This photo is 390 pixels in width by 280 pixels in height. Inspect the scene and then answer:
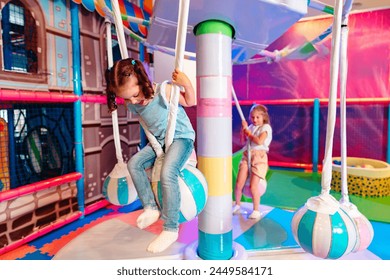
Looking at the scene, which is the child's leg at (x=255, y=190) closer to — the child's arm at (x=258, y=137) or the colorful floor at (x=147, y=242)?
the colorful floor at (x=147, y=242)

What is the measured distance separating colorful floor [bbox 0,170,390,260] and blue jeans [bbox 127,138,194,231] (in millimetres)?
499

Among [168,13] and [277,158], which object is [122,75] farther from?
[277,158]

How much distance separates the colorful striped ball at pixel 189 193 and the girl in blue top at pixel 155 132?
0.02 meters

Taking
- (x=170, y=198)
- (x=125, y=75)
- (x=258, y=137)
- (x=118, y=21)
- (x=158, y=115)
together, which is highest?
(x=118, y=21)

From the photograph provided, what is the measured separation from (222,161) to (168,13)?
2.06 ft

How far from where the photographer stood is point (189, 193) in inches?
37.2

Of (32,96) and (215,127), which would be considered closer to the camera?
(215,127)

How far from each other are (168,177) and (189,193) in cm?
8

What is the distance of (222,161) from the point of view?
1.27 metres

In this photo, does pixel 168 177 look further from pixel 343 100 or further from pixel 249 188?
pixel 249 188

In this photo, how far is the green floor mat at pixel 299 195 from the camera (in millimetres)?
2316

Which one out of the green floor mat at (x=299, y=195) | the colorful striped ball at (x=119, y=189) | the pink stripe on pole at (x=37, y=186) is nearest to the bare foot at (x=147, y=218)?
the colorful striped ball at (x=119, y=189)

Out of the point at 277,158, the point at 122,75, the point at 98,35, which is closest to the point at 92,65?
the point at 98,35

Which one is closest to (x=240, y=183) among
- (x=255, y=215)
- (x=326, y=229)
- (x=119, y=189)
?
(x=255, y=215)
